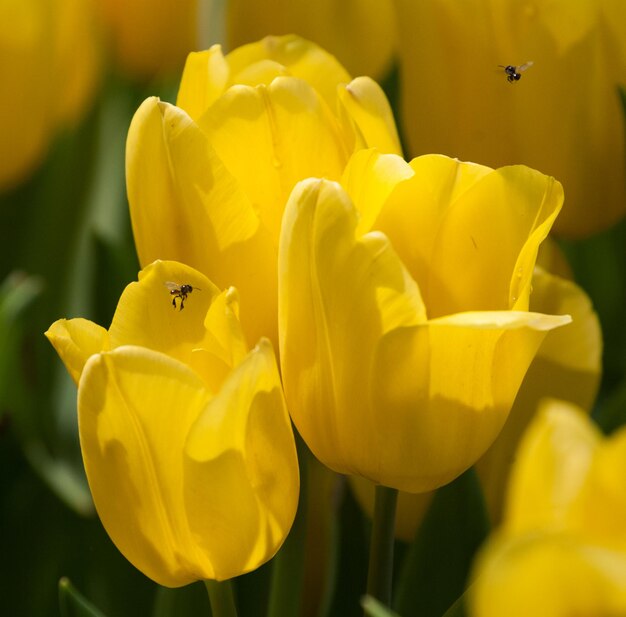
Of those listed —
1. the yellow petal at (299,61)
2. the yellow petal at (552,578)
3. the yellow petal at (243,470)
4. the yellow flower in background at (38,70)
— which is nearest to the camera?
the yellow petal at (552,578)

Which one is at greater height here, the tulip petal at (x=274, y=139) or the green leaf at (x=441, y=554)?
the tulip petal at (x=274, y=139)

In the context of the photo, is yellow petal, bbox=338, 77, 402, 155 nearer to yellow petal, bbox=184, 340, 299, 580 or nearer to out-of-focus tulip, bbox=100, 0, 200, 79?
yellow petal, bbox=184, 340, 299, 580

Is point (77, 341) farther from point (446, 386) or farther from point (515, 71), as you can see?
point (515, 71)

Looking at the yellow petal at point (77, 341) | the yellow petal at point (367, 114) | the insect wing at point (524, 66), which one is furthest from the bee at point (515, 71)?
the yellow petal at point (77, 341)

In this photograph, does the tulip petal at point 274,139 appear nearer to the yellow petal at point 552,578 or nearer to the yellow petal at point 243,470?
the yellow petal at point 243,470

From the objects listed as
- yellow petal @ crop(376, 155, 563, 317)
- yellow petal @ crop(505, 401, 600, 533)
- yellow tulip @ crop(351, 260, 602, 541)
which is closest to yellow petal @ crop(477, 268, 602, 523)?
yellow tulip @ crop(351, 260, 602, 541)

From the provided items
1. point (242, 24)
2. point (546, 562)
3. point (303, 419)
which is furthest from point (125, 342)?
point (242, 24)
